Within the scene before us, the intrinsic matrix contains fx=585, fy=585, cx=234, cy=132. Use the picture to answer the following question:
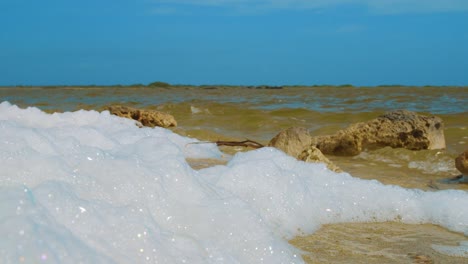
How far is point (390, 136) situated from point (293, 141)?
1695 millimetres

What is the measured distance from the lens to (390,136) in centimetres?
622

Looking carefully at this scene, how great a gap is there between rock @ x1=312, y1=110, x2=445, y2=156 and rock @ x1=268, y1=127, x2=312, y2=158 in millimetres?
1179

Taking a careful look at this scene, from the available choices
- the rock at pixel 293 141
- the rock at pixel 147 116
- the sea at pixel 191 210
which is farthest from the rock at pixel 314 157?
the rock at pixel 147 116

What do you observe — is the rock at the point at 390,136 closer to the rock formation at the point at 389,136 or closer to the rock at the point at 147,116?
the rock formation at the point at 389,136

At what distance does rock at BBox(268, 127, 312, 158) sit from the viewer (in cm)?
493

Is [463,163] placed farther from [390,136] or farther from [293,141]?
[390,136]

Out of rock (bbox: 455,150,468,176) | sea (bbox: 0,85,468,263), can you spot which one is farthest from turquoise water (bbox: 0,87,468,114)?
sea (bbox: 0,85,468,263)

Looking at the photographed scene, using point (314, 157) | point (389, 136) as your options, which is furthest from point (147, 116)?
point (314, 157)

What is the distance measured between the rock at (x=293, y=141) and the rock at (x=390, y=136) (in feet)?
3.87

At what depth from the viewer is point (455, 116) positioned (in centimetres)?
959

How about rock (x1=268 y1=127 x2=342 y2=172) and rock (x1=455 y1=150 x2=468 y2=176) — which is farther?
rock (x1=268 y1=127 x2=342 y2=172)

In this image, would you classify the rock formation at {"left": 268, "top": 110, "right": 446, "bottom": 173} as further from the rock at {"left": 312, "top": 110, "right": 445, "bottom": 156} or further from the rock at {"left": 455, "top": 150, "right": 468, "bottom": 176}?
the rock at {"left": 455, "top": 150, "right": 468, "bottom": 176}

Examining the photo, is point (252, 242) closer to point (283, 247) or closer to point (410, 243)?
point (283, 247)

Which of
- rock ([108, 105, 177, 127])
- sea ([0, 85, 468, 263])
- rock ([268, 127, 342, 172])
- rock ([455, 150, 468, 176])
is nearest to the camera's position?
sea ([0, 85, 468, 263])
